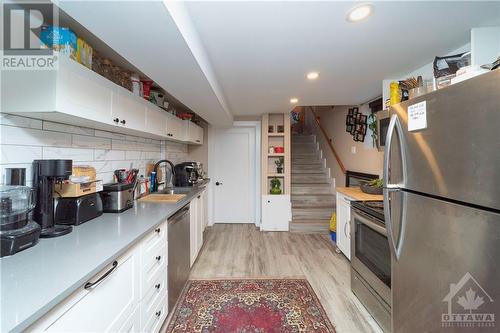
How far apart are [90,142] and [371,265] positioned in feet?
8.42

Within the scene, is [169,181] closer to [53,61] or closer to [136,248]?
[136,248]

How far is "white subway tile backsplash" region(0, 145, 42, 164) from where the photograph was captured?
105cm

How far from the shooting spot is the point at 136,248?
1.19 m

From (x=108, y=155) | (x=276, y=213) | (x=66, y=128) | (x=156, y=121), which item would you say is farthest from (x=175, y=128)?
(x=276, y=213)

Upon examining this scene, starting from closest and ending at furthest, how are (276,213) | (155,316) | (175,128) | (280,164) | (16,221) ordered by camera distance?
(16,221), (155,316), (175,128), (276,213), (280,164)

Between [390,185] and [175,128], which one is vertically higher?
[175,128]

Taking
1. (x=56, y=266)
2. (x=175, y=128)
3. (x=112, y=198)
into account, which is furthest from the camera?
(x=175, y=128)

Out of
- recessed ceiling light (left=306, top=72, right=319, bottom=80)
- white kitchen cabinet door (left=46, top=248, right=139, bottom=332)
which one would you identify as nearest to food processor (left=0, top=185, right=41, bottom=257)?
white kitchen cabinet door (left=46, top=248, right=139, bottom=332)

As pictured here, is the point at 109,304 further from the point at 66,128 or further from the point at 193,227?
the point at 193,227

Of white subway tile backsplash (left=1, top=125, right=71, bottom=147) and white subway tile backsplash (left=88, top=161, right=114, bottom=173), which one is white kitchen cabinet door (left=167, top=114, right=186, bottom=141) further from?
white subway tile backsplash (left=1, top=125, right=71, bottom=147)

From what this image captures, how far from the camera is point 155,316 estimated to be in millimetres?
1393

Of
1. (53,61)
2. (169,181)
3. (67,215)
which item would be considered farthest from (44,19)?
(169,181)

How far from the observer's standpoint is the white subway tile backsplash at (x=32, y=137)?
1062 mm

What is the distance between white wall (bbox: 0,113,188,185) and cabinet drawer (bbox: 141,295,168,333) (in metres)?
1.10
